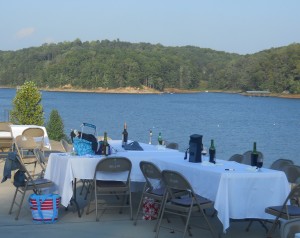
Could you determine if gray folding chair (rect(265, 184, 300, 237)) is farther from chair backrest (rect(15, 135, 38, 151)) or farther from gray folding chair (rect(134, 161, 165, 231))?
chair backrest (rect(15, 135, 38, 151))

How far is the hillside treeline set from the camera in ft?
382

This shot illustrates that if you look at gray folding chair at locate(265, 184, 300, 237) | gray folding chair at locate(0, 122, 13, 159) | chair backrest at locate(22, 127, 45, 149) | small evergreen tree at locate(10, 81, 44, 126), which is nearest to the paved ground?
gray folding chair at locate(265, 184, 300, 237)

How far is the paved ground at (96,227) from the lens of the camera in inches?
246

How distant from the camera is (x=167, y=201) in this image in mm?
6387

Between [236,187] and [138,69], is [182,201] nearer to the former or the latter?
[236,187]

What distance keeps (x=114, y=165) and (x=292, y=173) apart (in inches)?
74.4

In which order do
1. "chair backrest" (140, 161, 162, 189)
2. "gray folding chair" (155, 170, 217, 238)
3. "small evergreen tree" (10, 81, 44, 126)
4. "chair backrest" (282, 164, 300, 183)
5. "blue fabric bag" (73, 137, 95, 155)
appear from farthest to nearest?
"small evergreen tree" (10, 81, 44, 126), "blue fabric bag" (73, 137, 95, 155), "chair backrest" (282, 164, 300, 183), "chair backrest" (140, 161, 162, 189), "gray folding chair" (155, 170, 217, 238)

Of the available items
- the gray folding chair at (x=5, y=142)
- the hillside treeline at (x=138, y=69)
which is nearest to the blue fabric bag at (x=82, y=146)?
the gray folding chair at (x=5, y=142)

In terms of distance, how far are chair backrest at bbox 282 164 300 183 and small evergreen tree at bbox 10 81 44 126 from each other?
1002cm

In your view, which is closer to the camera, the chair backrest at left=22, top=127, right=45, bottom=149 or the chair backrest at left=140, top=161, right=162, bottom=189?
the chair backrest at left=140, top=161, right=162, bottom=189

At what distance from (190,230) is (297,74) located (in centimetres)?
10584

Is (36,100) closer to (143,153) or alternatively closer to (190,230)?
(143,153)

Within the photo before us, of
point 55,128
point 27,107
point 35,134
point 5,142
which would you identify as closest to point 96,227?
point 35,134

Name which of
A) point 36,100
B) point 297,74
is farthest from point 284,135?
point 297,74
